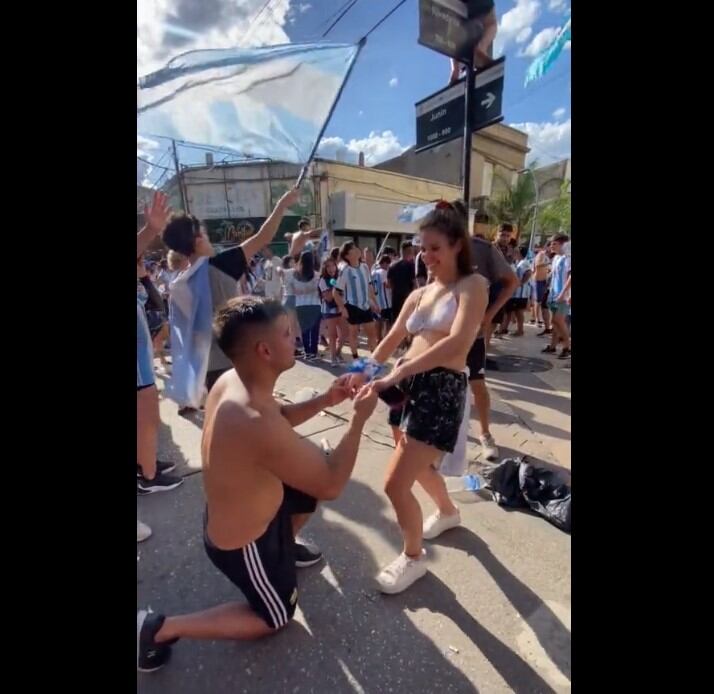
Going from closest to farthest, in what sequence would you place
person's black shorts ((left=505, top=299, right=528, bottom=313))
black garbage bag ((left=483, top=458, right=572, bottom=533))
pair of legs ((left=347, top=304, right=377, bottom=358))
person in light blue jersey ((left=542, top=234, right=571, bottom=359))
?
black garbage bag ((left=483, top=458, right=572, bottom=533)), person in light blue jersey ((left=542, top=234, right=571, bottom=359)), pair of legs ((left=347, top=304, right=377, bottom=358)), person's black shorts ((left=505, top=299, right=528, bottom=313))

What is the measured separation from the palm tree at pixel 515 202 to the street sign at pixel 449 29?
67.7 ft

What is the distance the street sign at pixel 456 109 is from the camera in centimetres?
451

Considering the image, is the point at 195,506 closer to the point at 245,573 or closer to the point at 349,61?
the point at 245,573

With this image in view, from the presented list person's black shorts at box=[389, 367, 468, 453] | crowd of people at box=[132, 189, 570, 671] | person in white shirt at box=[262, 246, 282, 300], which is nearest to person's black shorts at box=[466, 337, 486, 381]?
crowd of people at box=[132, 189, 570, 671]

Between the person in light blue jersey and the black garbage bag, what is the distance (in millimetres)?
3840

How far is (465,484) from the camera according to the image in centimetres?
281

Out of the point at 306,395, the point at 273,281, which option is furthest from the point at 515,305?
the point at 306,395

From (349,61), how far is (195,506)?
9.99 feet

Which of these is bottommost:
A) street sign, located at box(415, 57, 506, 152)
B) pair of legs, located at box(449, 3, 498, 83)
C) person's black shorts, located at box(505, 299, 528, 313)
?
person's black shorts, located at box(505, 299, 528, 313)

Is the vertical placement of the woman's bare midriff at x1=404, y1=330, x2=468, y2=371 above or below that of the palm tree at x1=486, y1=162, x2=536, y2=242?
below

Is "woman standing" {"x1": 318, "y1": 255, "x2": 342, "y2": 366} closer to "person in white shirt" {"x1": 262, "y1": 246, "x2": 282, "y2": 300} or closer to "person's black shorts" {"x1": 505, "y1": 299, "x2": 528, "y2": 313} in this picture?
"person in white shirt" {"x1": 262, "y1": 246, "x2": 282, "y2": 300}

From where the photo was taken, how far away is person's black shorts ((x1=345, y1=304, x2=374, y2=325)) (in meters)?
5.97

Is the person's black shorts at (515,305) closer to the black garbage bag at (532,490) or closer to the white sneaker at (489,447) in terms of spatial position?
the white sneaker at (489,447)
